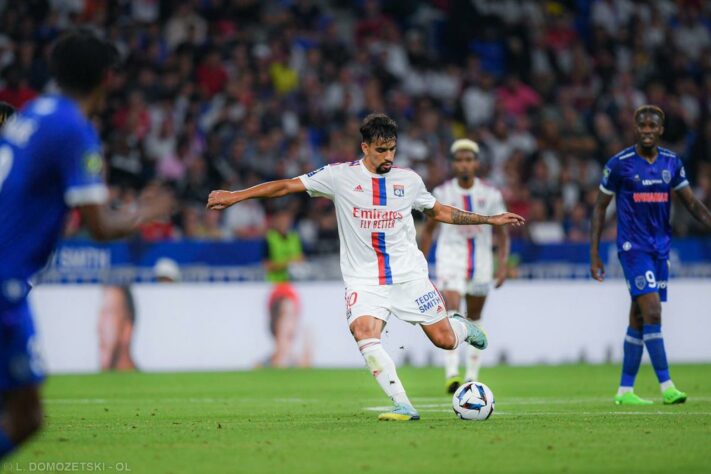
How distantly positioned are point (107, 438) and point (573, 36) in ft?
69.6

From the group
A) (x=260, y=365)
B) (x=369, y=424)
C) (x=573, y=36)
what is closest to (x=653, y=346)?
(x=369, y=424)

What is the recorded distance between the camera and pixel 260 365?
1964 centimetres

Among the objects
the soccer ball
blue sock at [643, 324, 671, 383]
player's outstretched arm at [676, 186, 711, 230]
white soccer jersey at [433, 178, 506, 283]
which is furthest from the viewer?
white soccer jersey at [433, 178, 506, 283]

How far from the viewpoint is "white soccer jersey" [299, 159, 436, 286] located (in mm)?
10641

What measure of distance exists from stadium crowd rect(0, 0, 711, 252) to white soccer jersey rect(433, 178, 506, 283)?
600 centimetres

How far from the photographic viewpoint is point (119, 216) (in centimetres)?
621

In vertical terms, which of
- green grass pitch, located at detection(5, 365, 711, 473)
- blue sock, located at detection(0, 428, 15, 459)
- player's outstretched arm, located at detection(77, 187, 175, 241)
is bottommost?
green grass pitch, located at detection(5, 365, 711, 473)

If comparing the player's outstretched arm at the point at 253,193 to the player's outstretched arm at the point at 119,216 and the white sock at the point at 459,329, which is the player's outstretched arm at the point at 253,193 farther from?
the player's outstretched arm at the point at 119,216

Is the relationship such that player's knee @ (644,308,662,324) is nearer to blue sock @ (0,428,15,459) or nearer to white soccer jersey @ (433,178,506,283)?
white soccer jersey @ (433,178,506,283)

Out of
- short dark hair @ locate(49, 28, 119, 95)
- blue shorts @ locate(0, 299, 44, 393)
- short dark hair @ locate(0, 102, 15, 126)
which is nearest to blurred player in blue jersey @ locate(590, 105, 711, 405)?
short dark hair @ locate(0, 102, 15, 126)

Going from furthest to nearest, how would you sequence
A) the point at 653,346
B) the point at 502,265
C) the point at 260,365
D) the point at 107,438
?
the point at 260,365
the point at 502,265
the point at 653,346
the point at 107,438

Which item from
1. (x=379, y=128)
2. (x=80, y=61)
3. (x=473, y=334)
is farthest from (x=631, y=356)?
(x=80, y=61)

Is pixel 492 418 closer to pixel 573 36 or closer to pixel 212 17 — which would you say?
pixel 212 17

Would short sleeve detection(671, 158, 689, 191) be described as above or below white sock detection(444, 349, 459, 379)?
above
